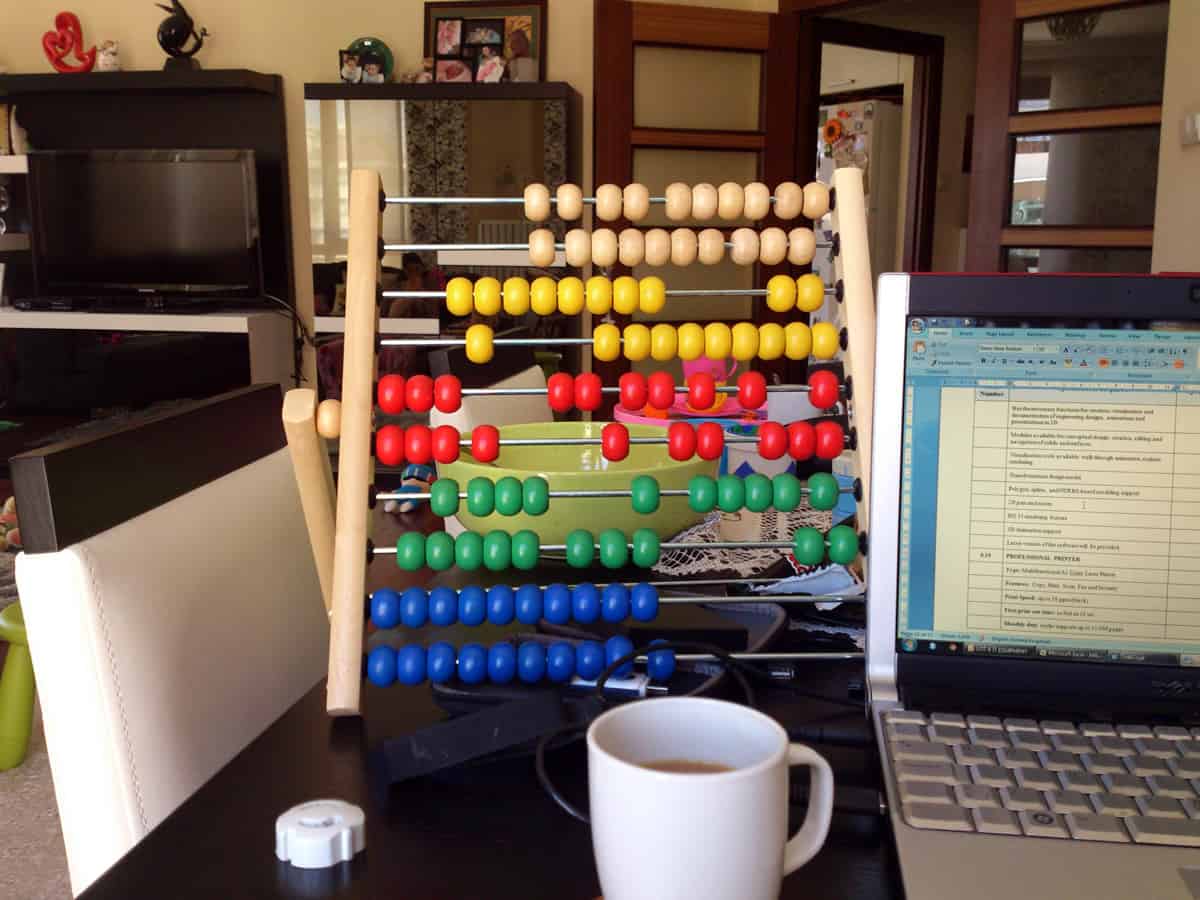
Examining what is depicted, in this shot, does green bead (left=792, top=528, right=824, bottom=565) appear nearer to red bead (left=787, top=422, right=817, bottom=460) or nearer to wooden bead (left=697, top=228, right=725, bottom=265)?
red bead (left=787, top=422, right=817, bottom=460)

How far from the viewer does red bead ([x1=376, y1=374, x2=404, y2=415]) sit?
843 millimetres

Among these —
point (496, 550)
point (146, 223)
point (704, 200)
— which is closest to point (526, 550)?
point (496, 550)

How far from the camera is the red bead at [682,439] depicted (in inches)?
35.8

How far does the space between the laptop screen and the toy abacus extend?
0.09 metres

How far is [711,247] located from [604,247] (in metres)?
0.10

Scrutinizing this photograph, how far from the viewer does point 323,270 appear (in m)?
4.64

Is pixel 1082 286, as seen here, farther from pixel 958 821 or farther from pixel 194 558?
pixel 194 558

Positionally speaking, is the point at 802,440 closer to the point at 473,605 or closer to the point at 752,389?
the point at 752,389

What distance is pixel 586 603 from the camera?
806mm

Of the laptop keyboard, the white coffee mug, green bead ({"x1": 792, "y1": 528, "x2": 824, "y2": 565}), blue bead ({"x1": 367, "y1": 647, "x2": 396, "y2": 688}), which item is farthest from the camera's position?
green bead ({"x1": 792, "y1": 528, "x2": 824, "y2": 565})

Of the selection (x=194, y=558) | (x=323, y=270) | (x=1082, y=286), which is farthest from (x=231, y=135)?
(x=1082, y=286)

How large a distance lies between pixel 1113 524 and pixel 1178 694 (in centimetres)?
11

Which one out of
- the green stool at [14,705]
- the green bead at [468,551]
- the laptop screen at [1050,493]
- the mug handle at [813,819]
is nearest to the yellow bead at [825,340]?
the laptop screen at [1050,493]

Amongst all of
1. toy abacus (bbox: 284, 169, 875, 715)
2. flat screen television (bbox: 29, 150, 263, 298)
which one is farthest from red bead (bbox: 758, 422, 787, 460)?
flat screen television (bbox: 29, 150, 263, 298)
